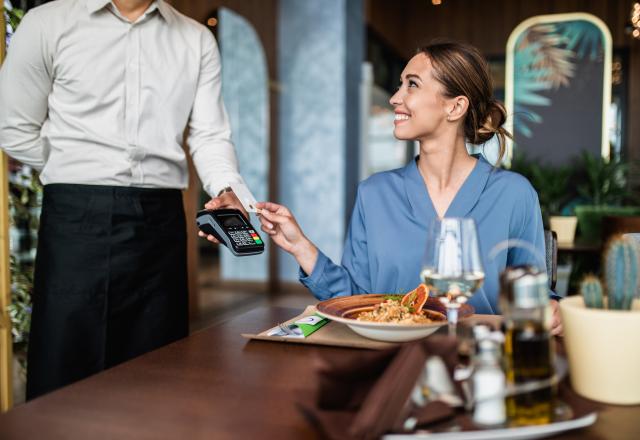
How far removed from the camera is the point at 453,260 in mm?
934

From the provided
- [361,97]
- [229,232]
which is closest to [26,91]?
[229,232]

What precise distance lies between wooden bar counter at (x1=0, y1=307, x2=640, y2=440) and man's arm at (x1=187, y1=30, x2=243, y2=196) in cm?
98

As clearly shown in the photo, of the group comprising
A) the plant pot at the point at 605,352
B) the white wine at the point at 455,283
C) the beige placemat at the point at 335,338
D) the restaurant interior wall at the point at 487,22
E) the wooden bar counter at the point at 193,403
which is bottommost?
the wooden bar counter at the point at 193,403

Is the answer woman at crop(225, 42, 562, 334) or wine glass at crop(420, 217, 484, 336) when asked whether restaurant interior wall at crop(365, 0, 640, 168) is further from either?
wine glass at crop(420, 217, 484, 336)

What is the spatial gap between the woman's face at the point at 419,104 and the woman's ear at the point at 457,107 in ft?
0.04

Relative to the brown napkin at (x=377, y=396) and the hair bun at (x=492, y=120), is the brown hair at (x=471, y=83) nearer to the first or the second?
the hair bun at (x=492, y=120)

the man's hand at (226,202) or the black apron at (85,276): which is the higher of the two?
the man's hand at (226,202)

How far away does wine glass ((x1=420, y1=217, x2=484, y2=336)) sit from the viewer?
93 cm

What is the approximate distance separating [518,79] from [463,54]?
5.44m

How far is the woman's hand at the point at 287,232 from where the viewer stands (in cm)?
148

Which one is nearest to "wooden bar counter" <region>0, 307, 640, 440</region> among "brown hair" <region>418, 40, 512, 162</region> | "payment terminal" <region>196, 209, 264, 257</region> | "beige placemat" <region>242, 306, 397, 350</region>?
"beige placemat" <region>242, 306, 397, 350</region>

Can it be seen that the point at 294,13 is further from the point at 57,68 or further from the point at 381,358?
the point at 381,358

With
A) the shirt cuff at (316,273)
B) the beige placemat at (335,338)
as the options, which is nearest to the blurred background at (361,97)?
the shirt cuff at (316,273)

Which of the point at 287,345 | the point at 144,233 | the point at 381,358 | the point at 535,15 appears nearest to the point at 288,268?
the point at 535,15
